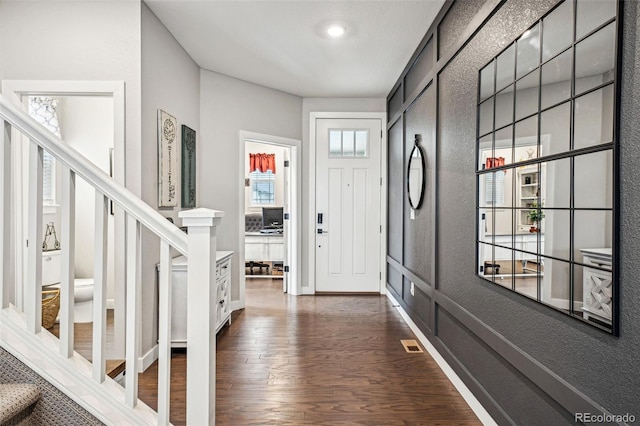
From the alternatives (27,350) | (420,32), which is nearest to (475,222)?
(420,32)

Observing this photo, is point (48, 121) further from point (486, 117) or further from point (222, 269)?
point (486, 117)

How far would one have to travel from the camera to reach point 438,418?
6.95 feet

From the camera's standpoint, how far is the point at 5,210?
4.56 ft

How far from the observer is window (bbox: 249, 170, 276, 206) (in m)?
7.43

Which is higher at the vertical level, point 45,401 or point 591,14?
point 591,14

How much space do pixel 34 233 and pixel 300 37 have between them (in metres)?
2.66

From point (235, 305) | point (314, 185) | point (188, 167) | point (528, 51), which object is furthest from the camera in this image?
point (314, 185)

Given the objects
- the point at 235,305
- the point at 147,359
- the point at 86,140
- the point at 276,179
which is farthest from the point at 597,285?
the point at 276,179

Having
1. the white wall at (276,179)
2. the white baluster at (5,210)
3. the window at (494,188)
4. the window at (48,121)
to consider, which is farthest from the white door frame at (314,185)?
the white baluster at (5,210)

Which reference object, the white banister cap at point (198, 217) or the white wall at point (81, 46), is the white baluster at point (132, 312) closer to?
the white banister cap at point (198, 217)

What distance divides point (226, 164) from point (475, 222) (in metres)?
2.99

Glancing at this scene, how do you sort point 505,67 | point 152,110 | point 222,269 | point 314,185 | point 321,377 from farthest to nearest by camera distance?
point 314,185 → point 222,269 → point 152,110 → point 321,377 → point 505,67

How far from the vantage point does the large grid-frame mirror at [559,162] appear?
118cm

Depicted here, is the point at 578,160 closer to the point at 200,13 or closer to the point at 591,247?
the point at 591,247
